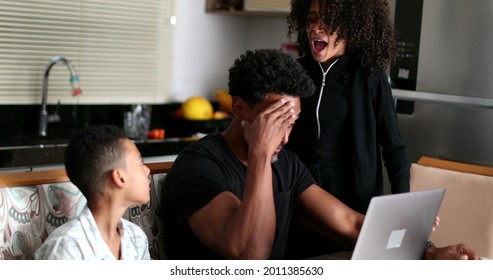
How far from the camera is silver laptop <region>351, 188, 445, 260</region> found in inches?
70.1

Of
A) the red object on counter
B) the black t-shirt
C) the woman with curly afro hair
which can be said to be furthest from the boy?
the red object on counter

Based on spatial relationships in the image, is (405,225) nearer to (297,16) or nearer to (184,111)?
(297,16)

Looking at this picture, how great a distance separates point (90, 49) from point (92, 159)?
99.7 inches

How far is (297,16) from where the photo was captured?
2.69m

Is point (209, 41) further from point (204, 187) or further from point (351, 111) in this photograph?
point (204, 187)

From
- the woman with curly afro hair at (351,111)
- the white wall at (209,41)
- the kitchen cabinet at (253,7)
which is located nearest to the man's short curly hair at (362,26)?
the woman with curly afro hair at (351,111)

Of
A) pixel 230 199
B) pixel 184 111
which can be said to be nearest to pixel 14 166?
pixel 184 111

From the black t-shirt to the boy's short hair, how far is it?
0.83 feet

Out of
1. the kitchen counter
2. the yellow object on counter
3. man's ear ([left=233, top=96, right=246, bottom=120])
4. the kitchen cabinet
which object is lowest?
the kitchen counter

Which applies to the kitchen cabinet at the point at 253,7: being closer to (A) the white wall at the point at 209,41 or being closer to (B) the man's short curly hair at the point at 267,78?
(A) the white wall at the point at 209,41

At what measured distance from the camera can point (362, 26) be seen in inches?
101

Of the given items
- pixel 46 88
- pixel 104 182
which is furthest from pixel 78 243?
pixel 46 88

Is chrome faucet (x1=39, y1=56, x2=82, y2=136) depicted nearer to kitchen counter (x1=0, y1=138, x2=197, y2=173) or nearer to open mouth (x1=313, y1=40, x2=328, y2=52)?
kitchen counter (x1=0, y1=138, x2=197, y2=173)

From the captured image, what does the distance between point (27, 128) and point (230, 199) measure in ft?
7.37
